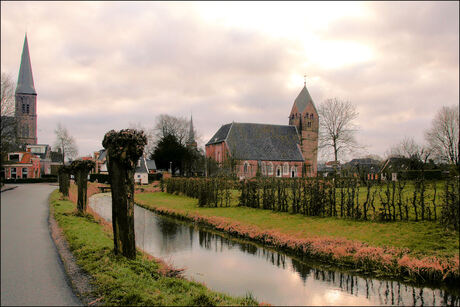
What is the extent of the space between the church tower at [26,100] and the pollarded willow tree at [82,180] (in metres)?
7.07

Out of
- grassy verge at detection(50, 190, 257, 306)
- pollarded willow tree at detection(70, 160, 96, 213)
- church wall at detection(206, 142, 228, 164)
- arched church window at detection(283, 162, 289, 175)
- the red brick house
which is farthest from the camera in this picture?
arched church window at detection(283, 162, 289, 175)

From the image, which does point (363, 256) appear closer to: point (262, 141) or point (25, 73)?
point (25, 73)

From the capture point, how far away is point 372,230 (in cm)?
1226

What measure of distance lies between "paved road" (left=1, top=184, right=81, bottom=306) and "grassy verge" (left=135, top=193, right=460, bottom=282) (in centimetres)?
786

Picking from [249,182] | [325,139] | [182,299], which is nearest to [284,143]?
[325,139]

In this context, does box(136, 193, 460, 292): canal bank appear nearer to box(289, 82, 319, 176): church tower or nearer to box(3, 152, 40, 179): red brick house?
box(3, 152, 40, 179): red brick house

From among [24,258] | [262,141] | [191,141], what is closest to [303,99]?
[262,141]

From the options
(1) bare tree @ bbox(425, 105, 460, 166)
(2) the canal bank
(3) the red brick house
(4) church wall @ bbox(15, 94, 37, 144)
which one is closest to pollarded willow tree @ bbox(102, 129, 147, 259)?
(4) church wall @ bbox(15, 94, 37, 144)

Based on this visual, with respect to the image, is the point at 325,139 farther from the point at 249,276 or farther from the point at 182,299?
the point at 182,299

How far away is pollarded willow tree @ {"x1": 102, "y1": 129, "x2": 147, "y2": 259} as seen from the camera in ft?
25.4

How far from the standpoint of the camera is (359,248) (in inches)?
397

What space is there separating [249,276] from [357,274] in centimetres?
292

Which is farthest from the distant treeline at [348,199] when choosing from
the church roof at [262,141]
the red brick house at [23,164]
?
the church roof at [262,141]

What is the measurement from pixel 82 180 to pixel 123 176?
30.4 ft
